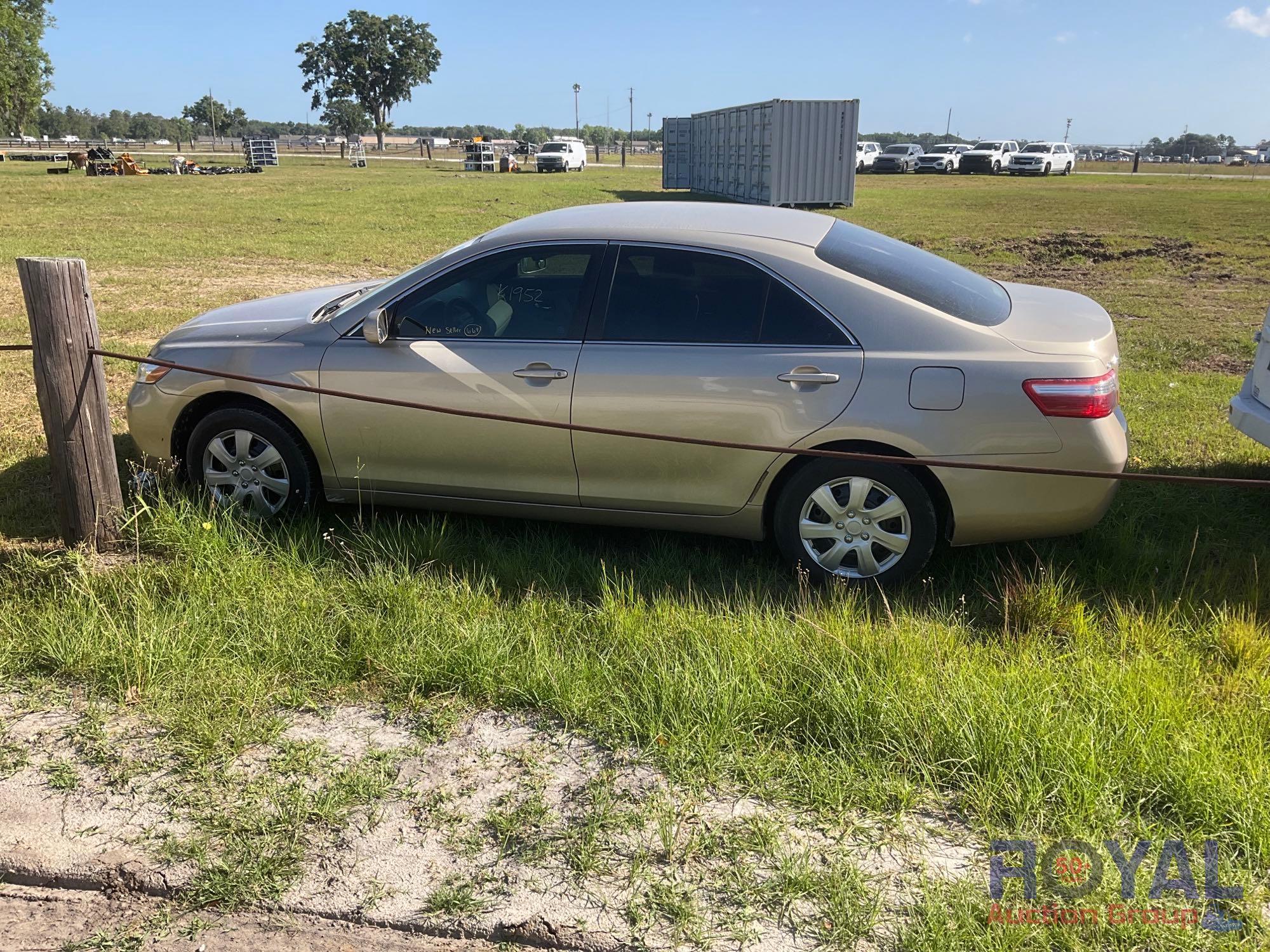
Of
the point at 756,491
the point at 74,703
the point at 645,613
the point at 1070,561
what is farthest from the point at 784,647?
the point at 74,703

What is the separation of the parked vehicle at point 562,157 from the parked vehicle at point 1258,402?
161 feet

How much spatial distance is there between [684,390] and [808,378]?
1.78 ft

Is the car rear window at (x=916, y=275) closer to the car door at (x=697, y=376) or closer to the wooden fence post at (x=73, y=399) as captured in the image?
the car door at (x=697, y=376)

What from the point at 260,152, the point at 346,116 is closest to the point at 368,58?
the point at 346,116

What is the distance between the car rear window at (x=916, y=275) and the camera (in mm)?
4395

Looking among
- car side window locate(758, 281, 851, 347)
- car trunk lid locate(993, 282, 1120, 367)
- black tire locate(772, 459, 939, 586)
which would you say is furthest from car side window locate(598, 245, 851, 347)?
car trunk lid locate(993, 282, 1120, 367)

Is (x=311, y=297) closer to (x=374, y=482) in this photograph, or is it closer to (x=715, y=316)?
(x=374, y=482)

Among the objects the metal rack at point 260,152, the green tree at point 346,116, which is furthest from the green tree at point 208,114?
the metal rack at point 260,152

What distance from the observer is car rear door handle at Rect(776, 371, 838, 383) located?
4.22 metres

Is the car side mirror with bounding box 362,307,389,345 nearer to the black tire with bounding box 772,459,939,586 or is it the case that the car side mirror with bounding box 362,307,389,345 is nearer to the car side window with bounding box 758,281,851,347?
the car side window with bounding box 758,281,851,347

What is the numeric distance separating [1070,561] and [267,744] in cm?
366

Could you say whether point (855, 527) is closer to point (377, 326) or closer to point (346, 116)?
point (377, 326)

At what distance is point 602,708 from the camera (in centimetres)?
353

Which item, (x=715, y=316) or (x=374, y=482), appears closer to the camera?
(x=715, y=316)
